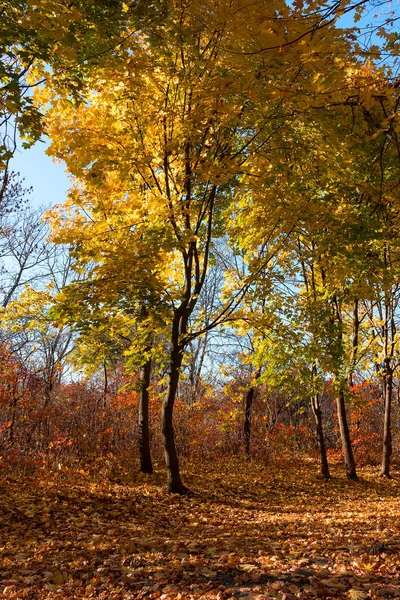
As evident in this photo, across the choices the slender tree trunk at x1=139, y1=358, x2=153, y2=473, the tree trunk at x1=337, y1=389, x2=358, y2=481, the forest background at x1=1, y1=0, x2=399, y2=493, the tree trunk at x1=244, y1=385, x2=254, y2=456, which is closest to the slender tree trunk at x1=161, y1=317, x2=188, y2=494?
the forest background at x1=1, y1=0, x2=399, y2=493

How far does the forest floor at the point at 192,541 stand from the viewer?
3.35m

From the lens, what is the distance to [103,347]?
9.73 meters

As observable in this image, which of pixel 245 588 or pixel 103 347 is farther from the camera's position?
pixel 103 347

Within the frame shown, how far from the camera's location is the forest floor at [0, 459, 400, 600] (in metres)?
3.35

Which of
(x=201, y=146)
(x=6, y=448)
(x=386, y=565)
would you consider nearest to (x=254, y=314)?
(x=201, y=146)

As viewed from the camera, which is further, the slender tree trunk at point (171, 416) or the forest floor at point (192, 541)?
the slender tree trunk at point (171, 416)

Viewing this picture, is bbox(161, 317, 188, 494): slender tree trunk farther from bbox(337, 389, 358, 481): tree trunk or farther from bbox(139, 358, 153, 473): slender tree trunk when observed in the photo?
bbox(337, 389, 358, 481): tree trunk

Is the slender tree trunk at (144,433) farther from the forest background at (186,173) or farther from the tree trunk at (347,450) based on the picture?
the tree trunk at (347,450)

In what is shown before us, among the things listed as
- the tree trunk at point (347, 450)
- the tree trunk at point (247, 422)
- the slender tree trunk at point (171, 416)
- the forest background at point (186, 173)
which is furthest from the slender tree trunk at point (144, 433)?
the tree trunk at point (347, 450)

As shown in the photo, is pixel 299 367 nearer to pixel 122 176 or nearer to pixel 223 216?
pixel 223 216

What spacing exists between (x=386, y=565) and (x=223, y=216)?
20.5 feet

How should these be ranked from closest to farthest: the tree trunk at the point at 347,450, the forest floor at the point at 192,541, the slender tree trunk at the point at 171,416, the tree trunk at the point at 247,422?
the forest floor at the point at 192,541, the slender tree trunk at the point at 171,416, the tree trunk at the point at 347,450, the tree trunk at the point at 247,422

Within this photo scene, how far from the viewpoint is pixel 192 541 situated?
16.4 ft

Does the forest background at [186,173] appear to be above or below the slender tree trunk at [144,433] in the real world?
above
